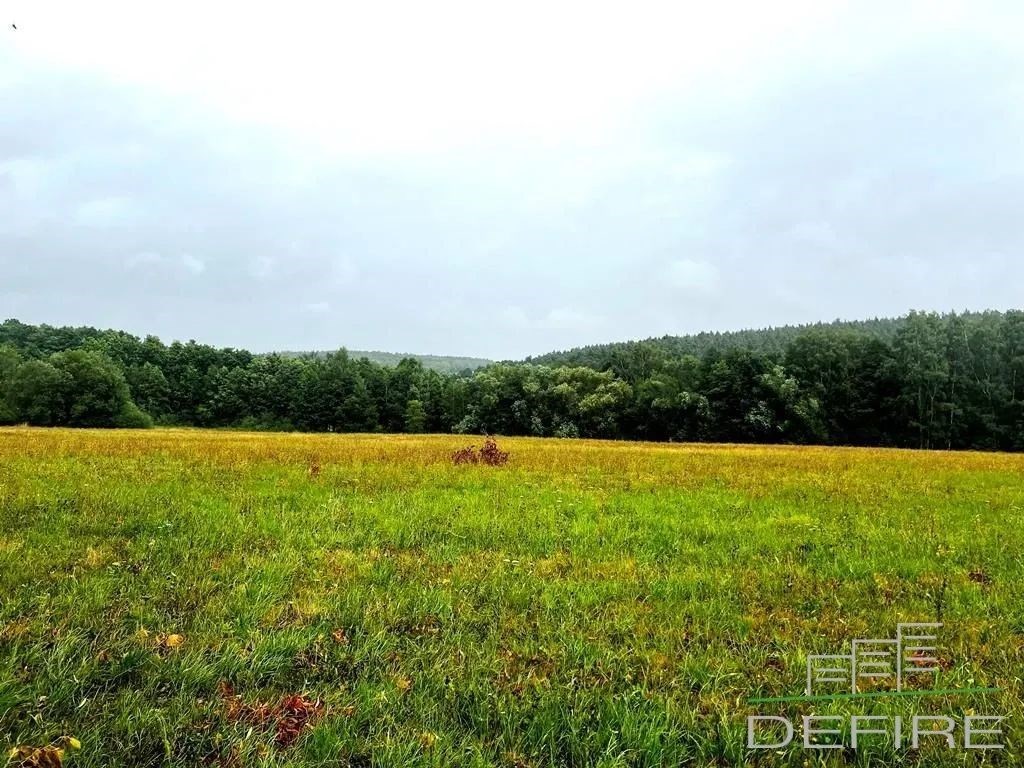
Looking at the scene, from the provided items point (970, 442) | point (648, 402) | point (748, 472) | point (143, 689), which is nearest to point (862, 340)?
point (970, 442)

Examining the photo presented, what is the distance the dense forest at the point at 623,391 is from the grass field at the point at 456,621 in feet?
202

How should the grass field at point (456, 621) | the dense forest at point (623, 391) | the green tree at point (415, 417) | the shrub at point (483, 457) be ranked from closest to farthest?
the grass field at point (456, 621), the shrub at point (483, 457), the dense forest at point (623, 391), the green tree at point (415, 417)

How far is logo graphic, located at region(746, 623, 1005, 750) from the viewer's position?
3.34 m

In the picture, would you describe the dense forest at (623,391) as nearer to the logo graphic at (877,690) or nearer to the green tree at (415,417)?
the green tree at (415,417)

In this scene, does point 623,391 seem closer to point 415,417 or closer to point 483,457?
point 415,417

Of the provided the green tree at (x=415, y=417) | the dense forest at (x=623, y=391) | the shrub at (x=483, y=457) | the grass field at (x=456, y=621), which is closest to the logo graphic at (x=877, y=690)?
the grass field at (x=456, y=621)

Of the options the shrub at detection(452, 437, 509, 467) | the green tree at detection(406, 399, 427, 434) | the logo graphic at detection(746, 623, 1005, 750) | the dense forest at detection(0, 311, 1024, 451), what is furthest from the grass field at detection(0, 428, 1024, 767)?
the green tree at detection(406, 399, 427, 434)

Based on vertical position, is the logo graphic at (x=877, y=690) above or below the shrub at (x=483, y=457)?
above

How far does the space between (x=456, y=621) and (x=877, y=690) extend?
3.16 m

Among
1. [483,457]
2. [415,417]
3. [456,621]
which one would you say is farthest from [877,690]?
[415,417]

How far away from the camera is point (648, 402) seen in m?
73.2

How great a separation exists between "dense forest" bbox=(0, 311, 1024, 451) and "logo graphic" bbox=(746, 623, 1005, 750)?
63973 millimetres

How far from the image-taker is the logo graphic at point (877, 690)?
131 inches

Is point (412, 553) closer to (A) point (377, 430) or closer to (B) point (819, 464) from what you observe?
(B) point (819, 464)
